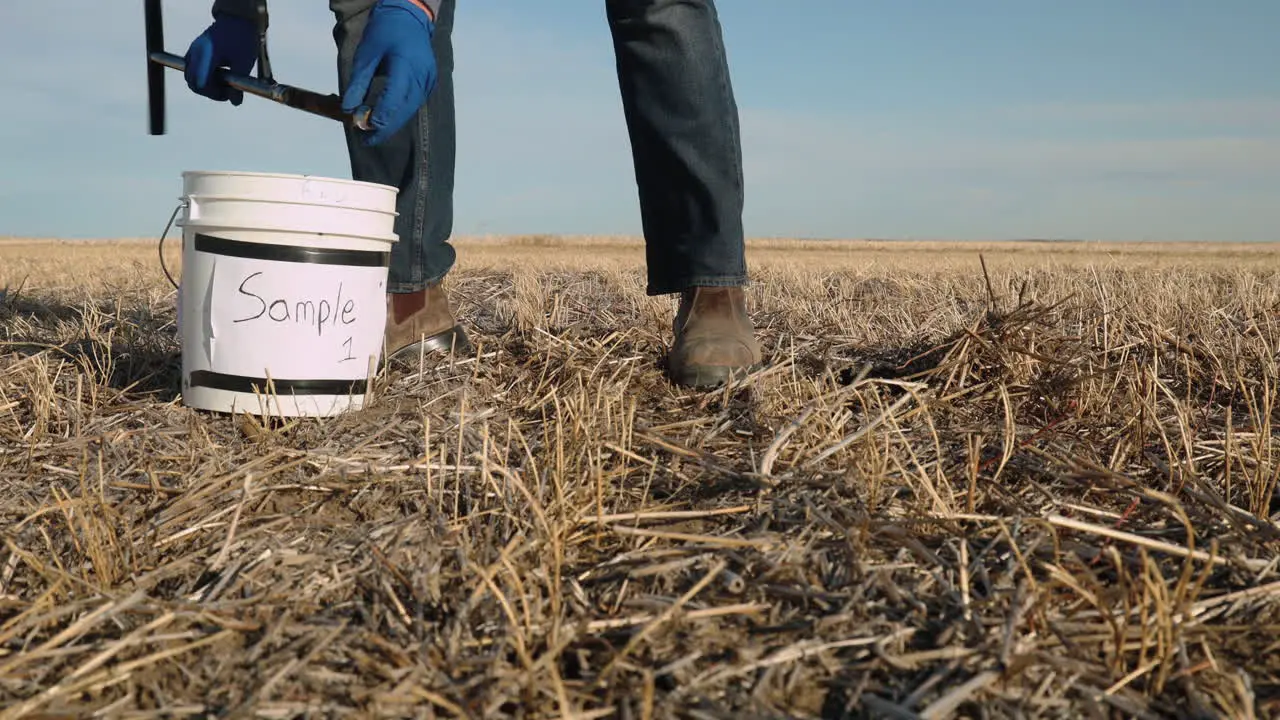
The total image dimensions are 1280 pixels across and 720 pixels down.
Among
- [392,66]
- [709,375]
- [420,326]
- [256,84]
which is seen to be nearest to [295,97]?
[256,84]

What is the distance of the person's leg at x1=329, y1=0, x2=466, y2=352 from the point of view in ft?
9.69

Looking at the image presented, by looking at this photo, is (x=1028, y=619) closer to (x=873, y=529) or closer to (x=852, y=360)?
(x=873, y=529)

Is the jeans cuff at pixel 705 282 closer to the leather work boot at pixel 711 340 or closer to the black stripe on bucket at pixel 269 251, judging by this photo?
the leather work boot at pixel 711 340

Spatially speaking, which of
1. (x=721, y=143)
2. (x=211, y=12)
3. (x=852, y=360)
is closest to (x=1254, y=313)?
(x=852, y=360)

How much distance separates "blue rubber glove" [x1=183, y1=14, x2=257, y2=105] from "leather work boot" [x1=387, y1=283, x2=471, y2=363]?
0.79 metres

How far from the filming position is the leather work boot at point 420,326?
2.94m

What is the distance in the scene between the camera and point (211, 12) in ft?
8.95

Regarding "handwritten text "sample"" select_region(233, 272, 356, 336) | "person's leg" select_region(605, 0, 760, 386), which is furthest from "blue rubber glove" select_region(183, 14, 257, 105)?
"person's leg" select_region(605, 0, 760, 386)

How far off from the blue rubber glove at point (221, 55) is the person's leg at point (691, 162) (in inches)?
43.1

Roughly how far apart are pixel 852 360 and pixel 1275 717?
165 cm

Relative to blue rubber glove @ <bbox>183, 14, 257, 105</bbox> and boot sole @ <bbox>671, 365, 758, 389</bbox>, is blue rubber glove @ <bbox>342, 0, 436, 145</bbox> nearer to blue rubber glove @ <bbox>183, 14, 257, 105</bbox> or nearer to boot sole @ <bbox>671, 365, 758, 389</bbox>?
blue rubber glove @ <bbox>183, 14, 257, 105</bbox>

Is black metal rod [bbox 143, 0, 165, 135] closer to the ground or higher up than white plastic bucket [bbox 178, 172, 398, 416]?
higher up

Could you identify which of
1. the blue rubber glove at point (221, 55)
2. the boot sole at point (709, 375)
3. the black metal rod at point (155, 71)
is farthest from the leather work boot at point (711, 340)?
the black metal rod at point (155, 71)

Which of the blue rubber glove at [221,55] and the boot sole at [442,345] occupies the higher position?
the blue rubber glove at [221,55]
